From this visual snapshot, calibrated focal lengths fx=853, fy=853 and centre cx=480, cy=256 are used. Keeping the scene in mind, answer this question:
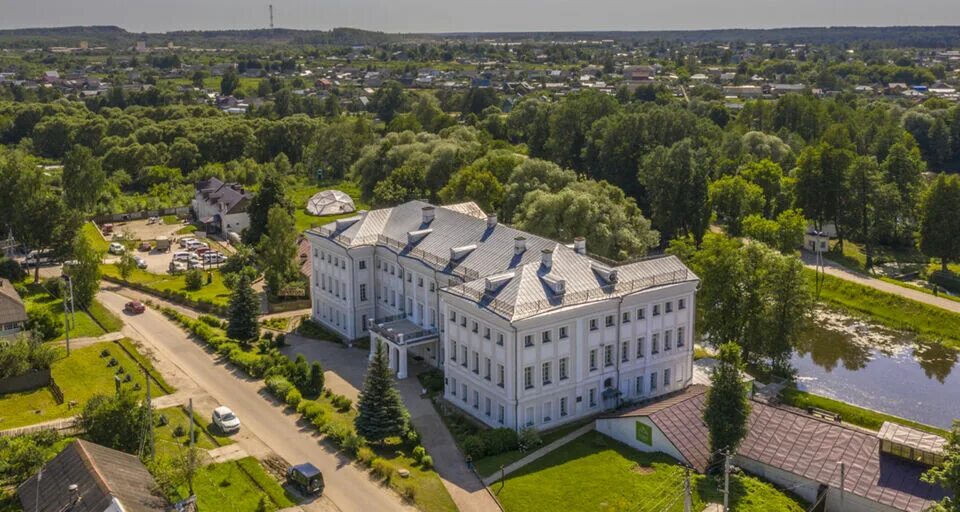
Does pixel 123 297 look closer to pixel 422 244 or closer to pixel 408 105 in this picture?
pixel 422 244

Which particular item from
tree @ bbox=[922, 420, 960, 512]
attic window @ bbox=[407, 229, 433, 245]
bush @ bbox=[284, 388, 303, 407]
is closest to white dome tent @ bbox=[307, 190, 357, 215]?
attic window @ bbox=[407, 229, 433, 245]

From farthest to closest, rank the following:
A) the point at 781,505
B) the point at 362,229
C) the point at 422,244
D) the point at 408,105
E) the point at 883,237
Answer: the point at 408,105
the point at 883,237
the point at 362,229
the point at 422,244
the point at 781,505

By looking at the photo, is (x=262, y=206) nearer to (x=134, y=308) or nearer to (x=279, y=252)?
(x=279, y=252)

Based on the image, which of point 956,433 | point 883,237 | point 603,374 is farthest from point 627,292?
point 883,237

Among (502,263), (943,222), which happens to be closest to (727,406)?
(502,263)

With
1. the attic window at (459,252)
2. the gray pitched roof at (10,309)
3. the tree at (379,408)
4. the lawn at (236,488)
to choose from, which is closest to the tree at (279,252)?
the gray pitched roof at (10,309)

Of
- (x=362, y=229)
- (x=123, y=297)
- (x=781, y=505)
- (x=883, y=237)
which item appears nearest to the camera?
(x=781, y=505)
